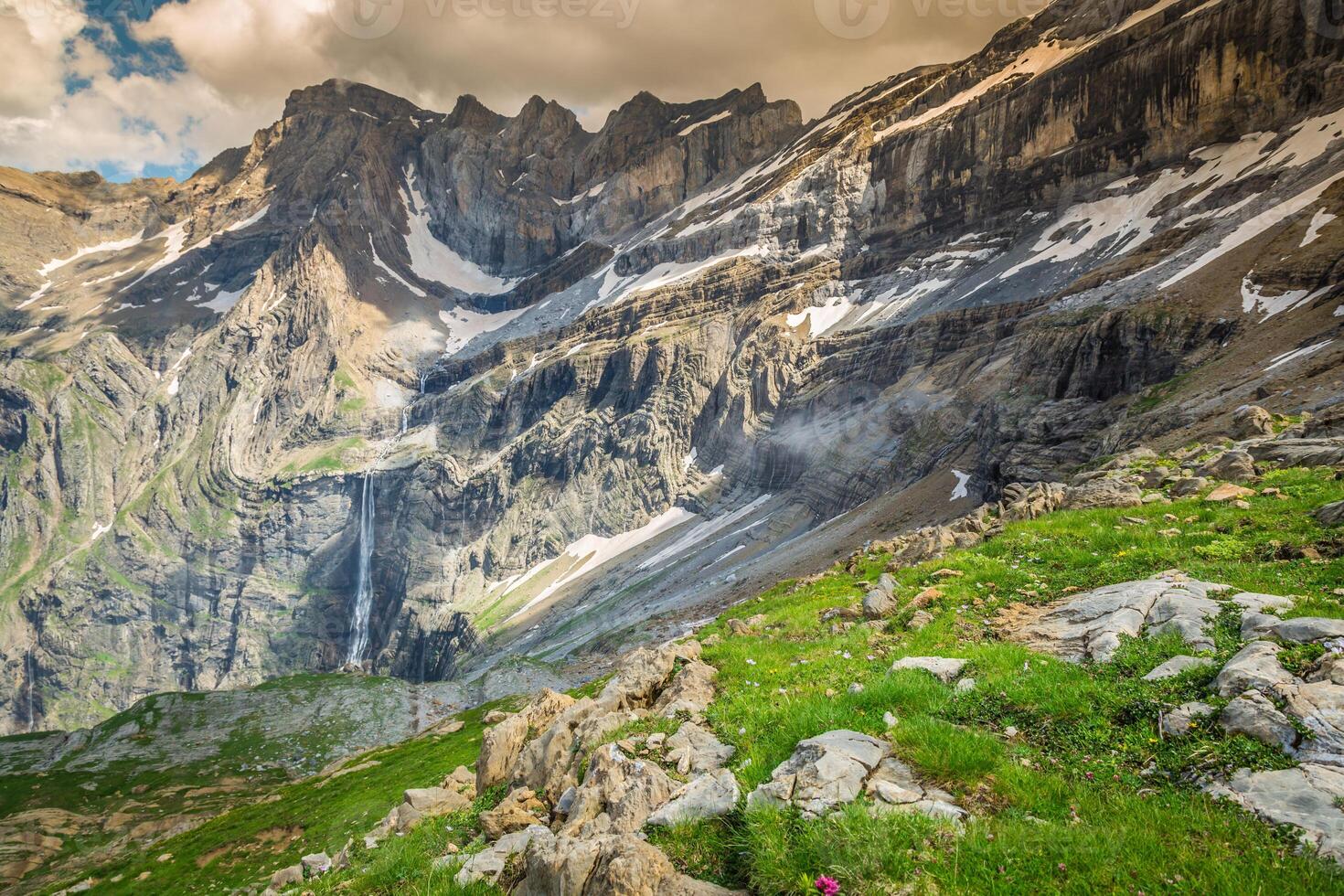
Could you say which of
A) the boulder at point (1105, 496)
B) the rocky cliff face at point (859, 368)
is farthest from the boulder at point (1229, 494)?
the rocky cliff face at point (859, 368)

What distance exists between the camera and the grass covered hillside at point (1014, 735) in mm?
4809

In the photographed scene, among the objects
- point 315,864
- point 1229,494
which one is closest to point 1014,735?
point 1229,494

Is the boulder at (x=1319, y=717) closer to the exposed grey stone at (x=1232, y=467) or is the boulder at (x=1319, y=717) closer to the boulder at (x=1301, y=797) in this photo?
the boulder at (x=1301, y=797)

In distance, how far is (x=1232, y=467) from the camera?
720 inches

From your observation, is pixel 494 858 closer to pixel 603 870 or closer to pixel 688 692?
pixel 603 870

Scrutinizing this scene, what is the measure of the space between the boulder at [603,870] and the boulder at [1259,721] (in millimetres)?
4972

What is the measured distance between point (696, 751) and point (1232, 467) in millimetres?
18554

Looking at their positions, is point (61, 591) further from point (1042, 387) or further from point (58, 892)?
point (1042, 387)

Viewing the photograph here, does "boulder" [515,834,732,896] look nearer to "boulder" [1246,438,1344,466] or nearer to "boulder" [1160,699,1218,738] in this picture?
"boulder" [1160,699,1218,738]

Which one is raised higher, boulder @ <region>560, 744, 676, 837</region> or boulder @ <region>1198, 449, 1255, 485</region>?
boulder @ <region>1198, 449, 1255, 485</region>

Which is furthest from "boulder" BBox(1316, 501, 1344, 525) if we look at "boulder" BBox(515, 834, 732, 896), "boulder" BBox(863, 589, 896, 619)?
"boulder" BBox(515, 834, 732, 896)

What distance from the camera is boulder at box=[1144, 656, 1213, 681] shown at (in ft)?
23.8

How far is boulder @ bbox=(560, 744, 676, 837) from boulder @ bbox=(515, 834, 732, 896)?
31.4 inches

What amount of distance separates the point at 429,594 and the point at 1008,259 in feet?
503
